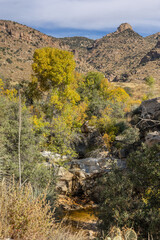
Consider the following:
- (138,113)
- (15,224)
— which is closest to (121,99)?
(138,113)

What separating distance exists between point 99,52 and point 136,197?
105 meters

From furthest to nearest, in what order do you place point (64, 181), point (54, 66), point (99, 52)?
point (99, 52)
point (54, 66)
point (64, 181)

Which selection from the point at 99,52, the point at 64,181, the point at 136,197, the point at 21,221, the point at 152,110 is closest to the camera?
the point at 21,221

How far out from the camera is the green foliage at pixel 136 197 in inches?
201

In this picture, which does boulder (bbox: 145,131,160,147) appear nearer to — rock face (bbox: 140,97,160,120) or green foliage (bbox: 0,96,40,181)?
rock face (bbox: 140,97,160,120)

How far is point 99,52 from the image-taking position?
10312 centimetres

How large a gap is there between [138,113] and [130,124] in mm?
1434

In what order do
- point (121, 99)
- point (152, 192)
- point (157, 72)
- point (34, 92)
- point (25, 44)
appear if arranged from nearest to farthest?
1. point (152, 192)
2. point (34, 92)
3. point (121, 99)
4. point (157, 72)
5. point (25, 44)

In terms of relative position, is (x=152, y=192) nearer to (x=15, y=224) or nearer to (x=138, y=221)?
(x=138, y=221)

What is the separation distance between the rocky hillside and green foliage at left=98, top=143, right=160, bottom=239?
131ft

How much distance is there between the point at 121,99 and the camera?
24.0 metres

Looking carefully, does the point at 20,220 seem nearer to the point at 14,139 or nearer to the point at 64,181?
the point at 14,139

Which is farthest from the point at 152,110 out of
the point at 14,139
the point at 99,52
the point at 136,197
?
the point at 99,52

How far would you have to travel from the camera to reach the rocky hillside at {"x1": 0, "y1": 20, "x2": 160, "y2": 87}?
5300cm
